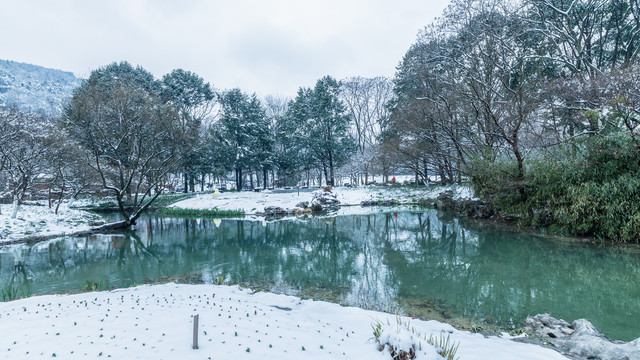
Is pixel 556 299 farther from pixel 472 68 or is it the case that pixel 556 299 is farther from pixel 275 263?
pixel 472 68

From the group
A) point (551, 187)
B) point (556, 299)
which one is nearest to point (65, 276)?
point (556, 299)

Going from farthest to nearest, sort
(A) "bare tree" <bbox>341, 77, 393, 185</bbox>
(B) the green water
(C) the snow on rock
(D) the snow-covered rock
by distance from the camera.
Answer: (A) "bare tree" <bbox>341, 77, 393, 185</bbox> < (D) the snow-covered rock < (B) the green water < (C) the snow on rock

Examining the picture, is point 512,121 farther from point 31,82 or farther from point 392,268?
point 31,82

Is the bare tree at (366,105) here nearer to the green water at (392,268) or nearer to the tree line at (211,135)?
the tree line at (211,135)

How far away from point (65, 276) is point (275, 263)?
6.03m

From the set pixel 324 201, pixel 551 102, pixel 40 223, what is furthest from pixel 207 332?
pixel 324 201

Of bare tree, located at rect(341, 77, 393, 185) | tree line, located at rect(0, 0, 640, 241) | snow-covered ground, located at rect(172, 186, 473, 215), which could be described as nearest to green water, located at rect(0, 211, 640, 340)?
tree line, located at rect(0, 0, 640, 241)

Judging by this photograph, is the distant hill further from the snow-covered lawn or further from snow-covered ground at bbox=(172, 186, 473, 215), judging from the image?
the snow-covered lawn

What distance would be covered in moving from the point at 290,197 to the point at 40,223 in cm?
1515

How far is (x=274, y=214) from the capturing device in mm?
21500

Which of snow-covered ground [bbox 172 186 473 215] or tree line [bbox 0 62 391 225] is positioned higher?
tree line [bbox 0 62 391 225]

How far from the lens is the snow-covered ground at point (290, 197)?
75.7 feet

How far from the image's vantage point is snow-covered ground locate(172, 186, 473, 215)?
23078 mm

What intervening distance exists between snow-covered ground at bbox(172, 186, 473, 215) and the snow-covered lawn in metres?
8.51
